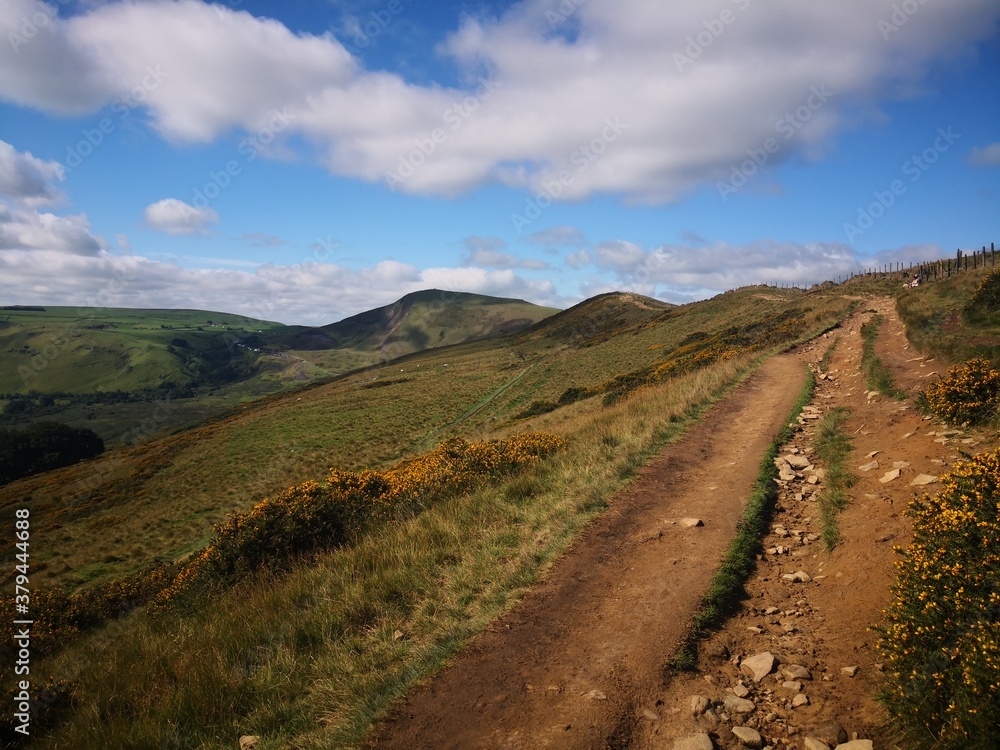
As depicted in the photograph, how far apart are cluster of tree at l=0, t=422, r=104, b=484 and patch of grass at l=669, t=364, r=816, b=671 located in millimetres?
103953

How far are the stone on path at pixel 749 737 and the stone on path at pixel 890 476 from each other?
220 inches

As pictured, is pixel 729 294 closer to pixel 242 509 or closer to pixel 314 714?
pixel 242 509

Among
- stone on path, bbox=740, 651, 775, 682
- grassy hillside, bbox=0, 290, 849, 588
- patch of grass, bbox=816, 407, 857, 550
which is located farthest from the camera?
grassy hillside, bbox=0, 290, 849, 588

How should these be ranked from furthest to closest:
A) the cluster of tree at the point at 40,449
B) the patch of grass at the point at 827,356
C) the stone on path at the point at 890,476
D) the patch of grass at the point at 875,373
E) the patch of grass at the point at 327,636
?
the cluster of tree at the point at 40,449
the patch of grass at the point at 827,356
the patch of grass at the point at 875,373
the stone on path at the point at 890,476
the patch of grass at the point at 327,636

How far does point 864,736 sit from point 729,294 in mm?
83033

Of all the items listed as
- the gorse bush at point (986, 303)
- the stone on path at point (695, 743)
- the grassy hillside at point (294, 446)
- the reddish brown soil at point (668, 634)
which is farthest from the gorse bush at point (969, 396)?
the grassy hillside at point (294, 446)

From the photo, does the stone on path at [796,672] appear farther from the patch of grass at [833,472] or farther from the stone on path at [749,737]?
the patch of grass at [833,472]

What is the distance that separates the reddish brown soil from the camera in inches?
164

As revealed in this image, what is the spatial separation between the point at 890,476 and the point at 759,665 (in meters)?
4.95

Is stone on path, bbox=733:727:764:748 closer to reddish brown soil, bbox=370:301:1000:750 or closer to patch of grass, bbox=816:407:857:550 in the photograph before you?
reddish brown soil, bbox=370:301:1000:750

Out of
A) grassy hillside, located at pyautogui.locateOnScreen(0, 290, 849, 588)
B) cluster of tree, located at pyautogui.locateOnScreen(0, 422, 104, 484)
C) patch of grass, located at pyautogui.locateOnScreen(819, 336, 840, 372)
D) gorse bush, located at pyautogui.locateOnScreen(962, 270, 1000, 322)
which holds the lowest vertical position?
cluster of tree, located at pyautogui.locateOnScreen(0, 422, 104, 484)

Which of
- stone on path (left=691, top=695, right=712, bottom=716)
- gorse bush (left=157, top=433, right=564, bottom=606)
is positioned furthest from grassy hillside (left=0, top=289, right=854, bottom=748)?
stone on path (left=691, top=695, right=712, bottom=716)

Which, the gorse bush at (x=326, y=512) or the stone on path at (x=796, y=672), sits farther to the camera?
the gorse bush at (x=326, y=512)

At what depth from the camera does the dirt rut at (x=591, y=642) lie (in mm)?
4250
